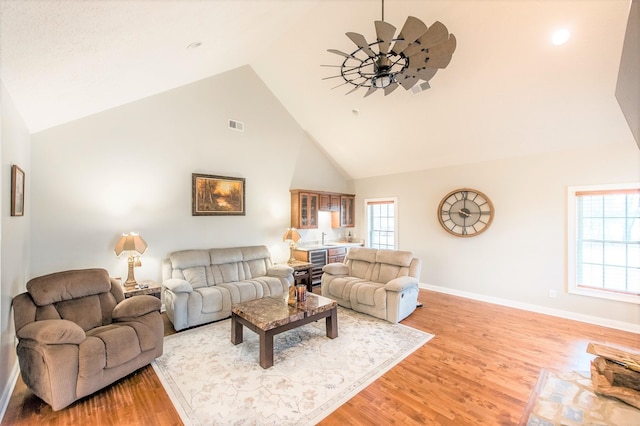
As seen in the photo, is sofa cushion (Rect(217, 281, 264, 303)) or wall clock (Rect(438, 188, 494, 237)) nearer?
sofa cushion (Rect(217, 281, 264, 303))

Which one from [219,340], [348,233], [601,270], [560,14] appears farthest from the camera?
[348,233]

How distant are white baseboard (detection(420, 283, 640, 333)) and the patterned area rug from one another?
2216 millimetres

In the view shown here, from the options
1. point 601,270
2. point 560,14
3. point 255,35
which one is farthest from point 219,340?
point 601,270

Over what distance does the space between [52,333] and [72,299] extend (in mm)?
734

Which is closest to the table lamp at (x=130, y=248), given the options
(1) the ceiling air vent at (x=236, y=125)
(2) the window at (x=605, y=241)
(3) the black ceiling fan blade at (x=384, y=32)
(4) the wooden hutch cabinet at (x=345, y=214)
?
(1) the ceiling air vent at (x=236, y=125)

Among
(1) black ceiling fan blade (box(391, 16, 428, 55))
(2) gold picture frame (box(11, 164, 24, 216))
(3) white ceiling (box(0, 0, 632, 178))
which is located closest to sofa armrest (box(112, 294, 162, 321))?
(2) gold picture frame (box(11, 164, 24, 216))

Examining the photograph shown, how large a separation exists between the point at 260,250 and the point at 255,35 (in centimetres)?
343

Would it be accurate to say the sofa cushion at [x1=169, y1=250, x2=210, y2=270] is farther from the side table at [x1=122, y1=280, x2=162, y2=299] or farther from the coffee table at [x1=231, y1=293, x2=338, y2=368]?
the coffee table at [x1=231, y1=293, x2=338, y2=368]

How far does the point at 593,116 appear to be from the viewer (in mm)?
3684

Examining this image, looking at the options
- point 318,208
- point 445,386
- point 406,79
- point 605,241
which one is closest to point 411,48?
point 406,79

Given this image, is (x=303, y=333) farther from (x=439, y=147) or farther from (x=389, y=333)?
(x=439, y=147)

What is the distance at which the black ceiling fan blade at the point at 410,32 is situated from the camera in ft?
6.59

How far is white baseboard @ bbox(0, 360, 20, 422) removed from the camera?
7.07ft

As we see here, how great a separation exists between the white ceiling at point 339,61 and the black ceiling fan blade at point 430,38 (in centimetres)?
133
